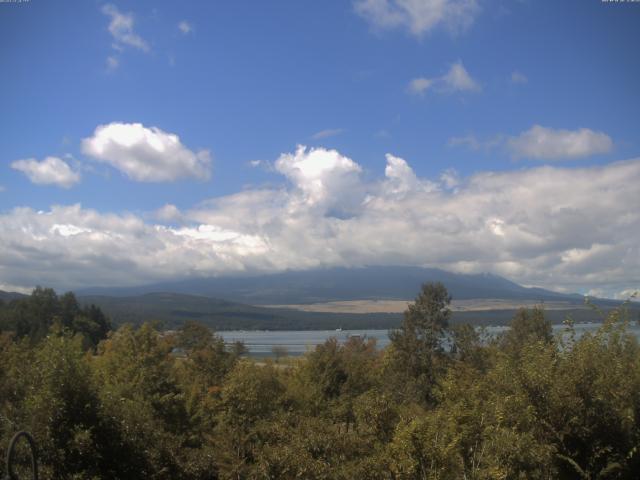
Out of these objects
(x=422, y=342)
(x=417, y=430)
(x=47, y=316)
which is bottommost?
(x=47, y=316)

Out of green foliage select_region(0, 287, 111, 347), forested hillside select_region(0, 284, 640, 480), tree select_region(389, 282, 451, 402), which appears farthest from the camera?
green foliage select_region(0, 287, 111, 347)

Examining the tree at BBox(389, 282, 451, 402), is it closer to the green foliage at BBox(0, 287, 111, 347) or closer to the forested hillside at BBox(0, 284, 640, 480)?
the forested hillside at BBox(0, 284, 640, 480)

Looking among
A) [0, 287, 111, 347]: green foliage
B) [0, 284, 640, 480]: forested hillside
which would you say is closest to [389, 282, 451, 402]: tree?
[0, 284, 640, 480]: forested hillside

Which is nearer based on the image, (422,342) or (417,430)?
(417,430)

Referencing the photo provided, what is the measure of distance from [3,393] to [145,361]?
1530 cm

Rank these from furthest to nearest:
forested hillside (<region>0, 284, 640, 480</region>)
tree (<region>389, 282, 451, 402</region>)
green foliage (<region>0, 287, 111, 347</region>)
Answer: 1. green foliage (<region>0, 287, 111, 347</region>)
2. tree (<region>389, 282, 451, 402</region>)
3. forested hillside (<region>0, 284, 640, 480</region>)

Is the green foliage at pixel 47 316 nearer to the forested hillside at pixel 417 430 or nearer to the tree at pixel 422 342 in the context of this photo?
the tree at pixel 422 342

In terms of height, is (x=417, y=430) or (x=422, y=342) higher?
(x=417, y=430)

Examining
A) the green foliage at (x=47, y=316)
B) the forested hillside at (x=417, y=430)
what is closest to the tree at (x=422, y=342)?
the forested hillside at (x=417, y=430)

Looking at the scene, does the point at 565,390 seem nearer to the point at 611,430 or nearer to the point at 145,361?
the point at 611,430

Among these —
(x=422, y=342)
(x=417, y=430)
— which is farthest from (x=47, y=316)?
(x=417, y=430)

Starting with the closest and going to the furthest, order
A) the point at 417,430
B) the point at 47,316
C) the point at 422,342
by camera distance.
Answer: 1. the point at 417,430
2. the point at 422,342
3. the point at 47,316

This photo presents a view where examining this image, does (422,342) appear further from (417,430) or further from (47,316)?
(47,316)

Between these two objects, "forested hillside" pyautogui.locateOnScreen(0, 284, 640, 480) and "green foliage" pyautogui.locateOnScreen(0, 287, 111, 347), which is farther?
"green foliage" pyautogui.locateOnScreen(0, 287, 111, 347)
